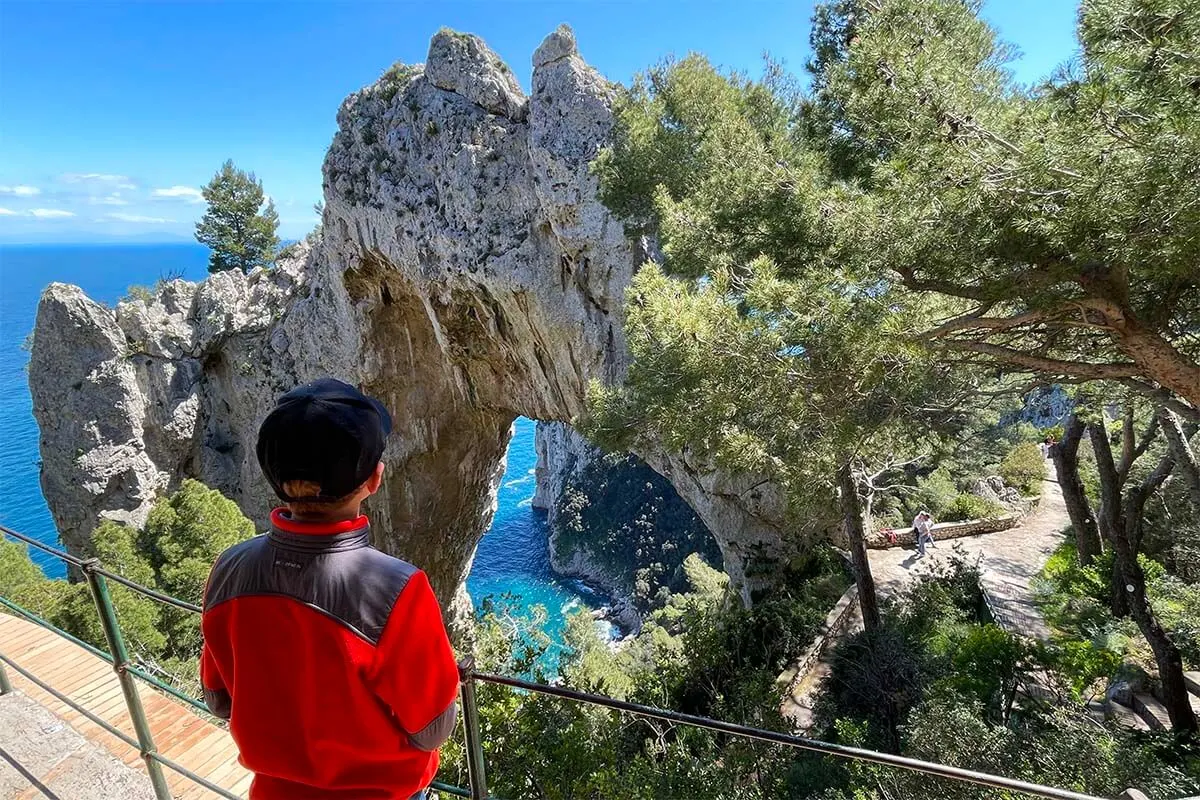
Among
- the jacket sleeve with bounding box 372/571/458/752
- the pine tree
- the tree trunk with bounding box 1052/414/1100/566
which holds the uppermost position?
the pine tree

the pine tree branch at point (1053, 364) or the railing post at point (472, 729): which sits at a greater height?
the pine tree branch at point (1053, 364)

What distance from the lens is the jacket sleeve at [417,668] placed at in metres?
1.05

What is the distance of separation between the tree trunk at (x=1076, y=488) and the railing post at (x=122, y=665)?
9697mm

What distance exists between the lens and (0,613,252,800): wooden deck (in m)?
2.58

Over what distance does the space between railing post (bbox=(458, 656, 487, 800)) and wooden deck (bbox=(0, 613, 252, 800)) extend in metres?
1.52

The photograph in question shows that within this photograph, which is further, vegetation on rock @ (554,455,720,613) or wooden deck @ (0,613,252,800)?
vegetation on rock @ (554,455,720,613)

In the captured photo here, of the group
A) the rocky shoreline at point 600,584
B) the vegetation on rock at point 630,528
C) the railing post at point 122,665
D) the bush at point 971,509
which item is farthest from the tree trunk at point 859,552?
the rocky shoreline at point 600,584

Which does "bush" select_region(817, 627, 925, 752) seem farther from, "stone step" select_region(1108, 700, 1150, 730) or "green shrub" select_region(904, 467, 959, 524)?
"green shrub" select_region(904, 467, 959, 524)

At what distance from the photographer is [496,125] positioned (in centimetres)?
1382

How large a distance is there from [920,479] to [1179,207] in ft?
41.2

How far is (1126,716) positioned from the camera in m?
6.97

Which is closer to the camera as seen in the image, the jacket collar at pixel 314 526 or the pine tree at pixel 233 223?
the jacket collar at pixel 314 526

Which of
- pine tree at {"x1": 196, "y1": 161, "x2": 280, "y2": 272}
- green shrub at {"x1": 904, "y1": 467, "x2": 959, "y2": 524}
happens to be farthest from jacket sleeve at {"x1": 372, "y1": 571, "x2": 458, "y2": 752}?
pine tree at {"x1": 196, "y1": 161, "x2": 280, "y2": 272}

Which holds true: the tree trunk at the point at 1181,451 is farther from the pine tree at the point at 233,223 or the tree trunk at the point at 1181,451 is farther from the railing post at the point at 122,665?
the pine tree at the point at 233,223
